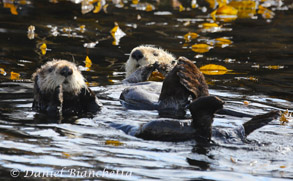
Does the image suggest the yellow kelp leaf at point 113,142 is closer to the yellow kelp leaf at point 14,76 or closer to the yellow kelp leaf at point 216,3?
the yellow kelp leaf at point 14,76

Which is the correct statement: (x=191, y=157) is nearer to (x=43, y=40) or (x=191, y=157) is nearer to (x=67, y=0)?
(x=43, y=40)

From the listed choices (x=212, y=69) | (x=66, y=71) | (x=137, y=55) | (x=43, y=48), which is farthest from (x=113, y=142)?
(x=43, y=48)

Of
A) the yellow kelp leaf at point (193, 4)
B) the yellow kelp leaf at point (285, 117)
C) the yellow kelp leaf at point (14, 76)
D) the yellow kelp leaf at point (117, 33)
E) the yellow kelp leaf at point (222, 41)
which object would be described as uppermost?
the yellow kelp leaf at point (193, 4)

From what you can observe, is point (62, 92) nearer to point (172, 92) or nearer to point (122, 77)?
point (172, 92)

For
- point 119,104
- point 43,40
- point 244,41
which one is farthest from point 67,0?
point 119,104

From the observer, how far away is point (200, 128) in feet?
14.6

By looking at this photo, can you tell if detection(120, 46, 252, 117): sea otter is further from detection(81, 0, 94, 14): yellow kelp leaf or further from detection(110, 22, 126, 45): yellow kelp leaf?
detection(81, 0, 94, 14): yellow kelp leaf

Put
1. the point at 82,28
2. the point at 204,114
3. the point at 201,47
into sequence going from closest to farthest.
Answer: the point at 204,114, the point at 201,47, the point at 82,28

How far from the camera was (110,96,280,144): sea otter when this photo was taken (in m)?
4.39

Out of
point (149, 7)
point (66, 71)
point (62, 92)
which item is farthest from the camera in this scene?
point (149, 7)

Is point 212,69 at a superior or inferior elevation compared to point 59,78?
inferior

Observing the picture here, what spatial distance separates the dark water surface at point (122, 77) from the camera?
3955 mm

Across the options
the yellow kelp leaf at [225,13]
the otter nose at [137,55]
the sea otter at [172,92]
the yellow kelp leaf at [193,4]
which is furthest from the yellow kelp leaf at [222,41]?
the yellow kelp leaf at [193,4]

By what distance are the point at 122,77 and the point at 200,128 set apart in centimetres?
370
